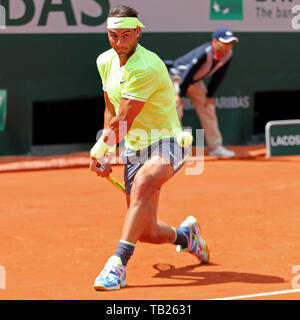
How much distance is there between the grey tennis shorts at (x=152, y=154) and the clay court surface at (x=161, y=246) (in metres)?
0.74

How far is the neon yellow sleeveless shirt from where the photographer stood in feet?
19.4

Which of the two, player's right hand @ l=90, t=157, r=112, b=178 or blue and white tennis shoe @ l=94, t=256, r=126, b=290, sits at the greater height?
player's right hand @ l=90, t=157, r=112, b=178

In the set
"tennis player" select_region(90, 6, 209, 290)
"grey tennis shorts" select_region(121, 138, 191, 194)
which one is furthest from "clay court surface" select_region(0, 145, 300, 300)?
"grey tennis shorts" select_region(121, 138, 191, 194)

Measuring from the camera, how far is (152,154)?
6113 millimetres

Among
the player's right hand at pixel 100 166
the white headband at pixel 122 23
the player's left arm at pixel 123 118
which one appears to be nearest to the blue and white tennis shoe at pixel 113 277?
the player's right hand at pixel 100 166

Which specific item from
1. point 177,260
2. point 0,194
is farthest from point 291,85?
point 177,260

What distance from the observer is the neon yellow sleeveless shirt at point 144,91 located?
5914mm

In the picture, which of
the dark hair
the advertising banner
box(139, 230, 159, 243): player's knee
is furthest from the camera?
the advertising banner

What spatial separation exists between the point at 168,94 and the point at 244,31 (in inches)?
279

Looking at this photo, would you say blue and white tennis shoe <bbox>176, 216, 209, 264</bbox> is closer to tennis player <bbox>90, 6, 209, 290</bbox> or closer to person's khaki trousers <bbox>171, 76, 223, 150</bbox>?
tennis player <bbox>90, 6, 209, 290</bbox>

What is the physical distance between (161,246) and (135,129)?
61.0 inches

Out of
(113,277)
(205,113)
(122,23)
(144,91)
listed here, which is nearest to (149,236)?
A: (113,277)

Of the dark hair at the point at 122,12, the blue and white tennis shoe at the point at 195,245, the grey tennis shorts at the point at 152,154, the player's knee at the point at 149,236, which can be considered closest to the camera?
the dark hair at the point at 122,12

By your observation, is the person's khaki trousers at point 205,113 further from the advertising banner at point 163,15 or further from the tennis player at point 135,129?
the tennis player at point 135,129
